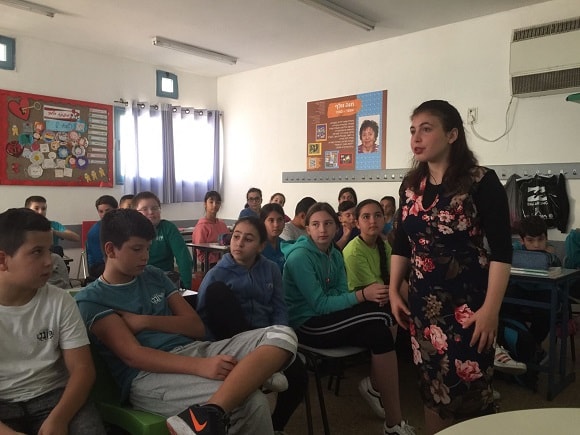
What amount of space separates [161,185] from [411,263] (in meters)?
5.08

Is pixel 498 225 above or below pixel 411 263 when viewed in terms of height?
above

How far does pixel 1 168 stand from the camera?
16.5 feet

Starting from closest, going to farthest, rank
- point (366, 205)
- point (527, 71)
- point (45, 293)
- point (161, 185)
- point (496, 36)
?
point (45, 293)
point (366, 205)
point (527, 71)
point (496, 36)
point (161, 185)

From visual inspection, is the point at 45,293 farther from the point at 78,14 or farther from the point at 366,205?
the point at 78,14

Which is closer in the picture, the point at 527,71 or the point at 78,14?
the point at 527,71

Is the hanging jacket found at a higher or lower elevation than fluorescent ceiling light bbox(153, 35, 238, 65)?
lower

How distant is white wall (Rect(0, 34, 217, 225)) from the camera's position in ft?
16.9

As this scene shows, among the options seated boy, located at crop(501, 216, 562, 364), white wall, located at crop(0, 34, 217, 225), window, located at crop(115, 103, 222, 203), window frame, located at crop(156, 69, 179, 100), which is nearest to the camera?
seated boy, located at crop(501, 216, 562, 364)

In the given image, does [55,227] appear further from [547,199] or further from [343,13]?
[547,199]

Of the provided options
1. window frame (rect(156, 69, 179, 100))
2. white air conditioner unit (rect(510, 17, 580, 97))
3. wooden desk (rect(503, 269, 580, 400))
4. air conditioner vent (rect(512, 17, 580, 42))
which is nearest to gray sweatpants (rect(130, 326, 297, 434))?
wooden desk (rect(503, 269, 580, 400))

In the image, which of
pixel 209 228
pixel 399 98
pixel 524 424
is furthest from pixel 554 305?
pixel 209 228

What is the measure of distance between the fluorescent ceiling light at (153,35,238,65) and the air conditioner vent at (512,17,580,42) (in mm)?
3194

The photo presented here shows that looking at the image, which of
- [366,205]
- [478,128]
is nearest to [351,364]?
[366,205]

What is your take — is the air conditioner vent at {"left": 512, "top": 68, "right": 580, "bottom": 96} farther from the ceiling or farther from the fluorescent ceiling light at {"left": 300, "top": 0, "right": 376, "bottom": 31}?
the fluorescent ceiling light at {"left": 300, "top": 0, "right": 376, "bottom": 31}
